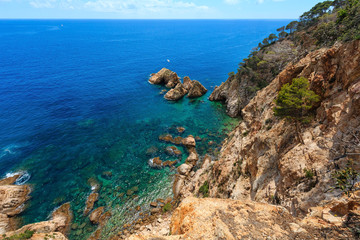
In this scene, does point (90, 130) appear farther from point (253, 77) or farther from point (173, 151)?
point (253, 77)

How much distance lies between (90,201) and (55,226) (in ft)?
17.3

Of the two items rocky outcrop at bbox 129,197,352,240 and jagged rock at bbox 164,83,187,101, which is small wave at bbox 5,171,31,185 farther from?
jagged rock at bbox 164,83,187,101

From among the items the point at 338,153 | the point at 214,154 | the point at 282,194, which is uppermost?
the point at 338,153

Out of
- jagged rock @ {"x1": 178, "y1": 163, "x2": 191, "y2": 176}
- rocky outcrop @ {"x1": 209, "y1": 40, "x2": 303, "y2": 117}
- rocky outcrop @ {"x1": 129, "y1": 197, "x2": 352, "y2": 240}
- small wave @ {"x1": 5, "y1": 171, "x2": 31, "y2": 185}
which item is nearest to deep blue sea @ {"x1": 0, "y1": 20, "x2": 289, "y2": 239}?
small wave @ {"x1": 5, "y1": 171, "x2": 31, "y2": 185}

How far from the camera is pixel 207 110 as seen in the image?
5500 centimetres

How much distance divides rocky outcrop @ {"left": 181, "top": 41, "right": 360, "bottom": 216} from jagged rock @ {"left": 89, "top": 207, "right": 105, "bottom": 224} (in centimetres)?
1778

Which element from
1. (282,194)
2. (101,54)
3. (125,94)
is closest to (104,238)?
(282,194)

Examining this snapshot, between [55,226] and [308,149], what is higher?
[308,149]

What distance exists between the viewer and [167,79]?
73938 mm

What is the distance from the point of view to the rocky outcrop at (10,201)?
82.5ft

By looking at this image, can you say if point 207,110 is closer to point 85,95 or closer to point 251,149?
point 251,149

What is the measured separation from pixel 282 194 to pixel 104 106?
55.0 metres

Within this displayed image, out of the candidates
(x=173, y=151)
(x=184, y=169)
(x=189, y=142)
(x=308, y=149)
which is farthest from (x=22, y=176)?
(x=308, y=149)

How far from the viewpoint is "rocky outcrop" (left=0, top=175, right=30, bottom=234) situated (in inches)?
991
